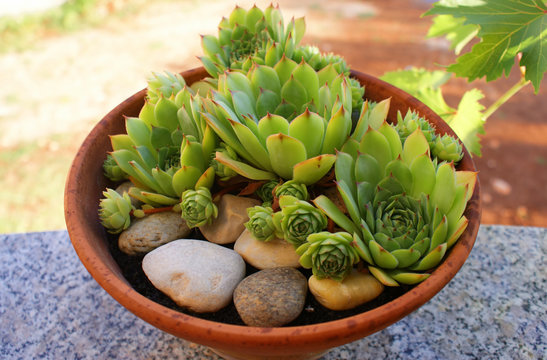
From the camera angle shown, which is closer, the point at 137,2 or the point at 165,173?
the point at 165,173

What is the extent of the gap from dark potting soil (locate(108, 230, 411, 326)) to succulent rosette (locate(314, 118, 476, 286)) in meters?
0.05

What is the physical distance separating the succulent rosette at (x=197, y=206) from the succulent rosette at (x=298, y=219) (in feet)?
0.45

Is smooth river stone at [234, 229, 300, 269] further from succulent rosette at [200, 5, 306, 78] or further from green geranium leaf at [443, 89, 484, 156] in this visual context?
green geranium leaf at [443, 89, 484, 156]

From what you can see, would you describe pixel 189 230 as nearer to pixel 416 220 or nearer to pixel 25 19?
pixel 416 220

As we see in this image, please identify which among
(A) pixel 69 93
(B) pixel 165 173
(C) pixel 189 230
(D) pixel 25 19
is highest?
(B) pixel 165 173

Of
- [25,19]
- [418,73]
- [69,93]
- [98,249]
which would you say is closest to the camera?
[98,249]

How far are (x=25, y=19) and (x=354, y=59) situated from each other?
232 cm

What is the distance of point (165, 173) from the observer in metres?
0.81

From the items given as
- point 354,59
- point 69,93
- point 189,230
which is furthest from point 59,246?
point 354,59

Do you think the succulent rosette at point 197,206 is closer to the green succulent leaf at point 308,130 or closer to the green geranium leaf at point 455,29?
the green succulent leaf at point 308,130

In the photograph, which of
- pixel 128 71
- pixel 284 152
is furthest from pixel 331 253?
pixel 128 71

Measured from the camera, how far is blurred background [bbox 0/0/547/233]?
2355 millimetres

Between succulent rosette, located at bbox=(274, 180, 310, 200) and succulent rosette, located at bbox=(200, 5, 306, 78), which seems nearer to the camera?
succulent rosette, located at bbox=(274, 180, 310, 200)

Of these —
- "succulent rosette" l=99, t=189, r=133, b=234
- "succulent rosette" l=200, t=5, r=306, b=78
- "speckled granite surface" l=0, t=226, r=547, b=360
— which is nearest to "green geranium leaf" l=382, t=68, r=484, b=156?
"speckled granite surface" l=0, t=226, r=547, b=360
